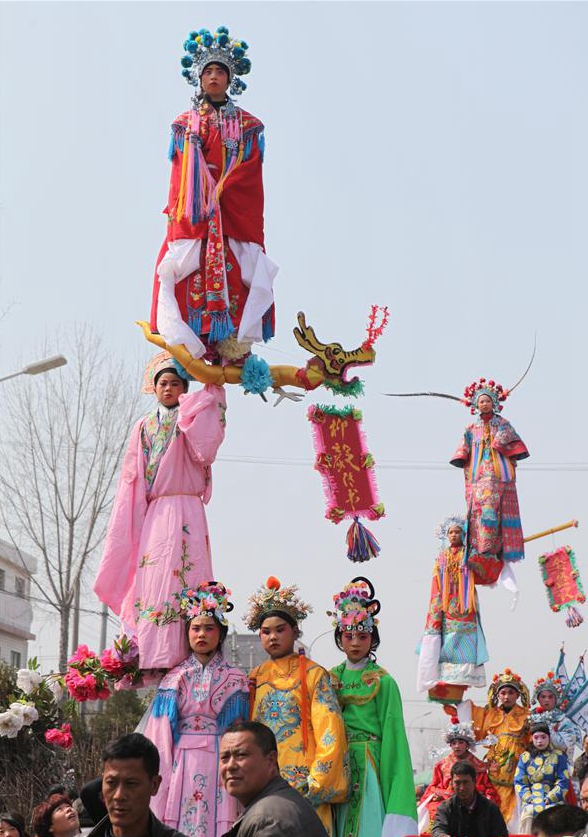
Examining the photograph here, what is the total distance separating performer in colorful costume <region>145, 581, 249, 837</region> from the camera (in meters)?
6.76

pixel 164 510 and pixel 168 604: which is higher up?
pixel 164 510

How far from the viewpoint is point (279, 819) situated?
3666 millimetres

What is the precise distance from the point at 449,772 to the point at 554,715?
3.94 ft

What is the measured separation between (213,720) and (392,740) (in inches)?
38.4

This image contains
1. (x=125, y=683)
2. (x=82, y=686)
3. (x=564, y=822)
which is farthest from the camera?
(x=125, y=683)

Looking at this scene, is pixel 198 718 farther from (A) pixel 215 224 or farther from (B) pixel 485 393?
(B) pixel 485 393

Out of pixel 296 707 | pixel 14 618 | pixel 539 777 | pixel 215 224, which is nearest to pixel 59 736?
pixel 296 707

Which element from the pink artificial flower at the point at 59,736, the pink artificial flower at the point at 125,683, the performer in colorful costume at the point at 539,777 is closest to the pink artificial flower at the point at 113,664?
the pink artificial flower at the point at 125,683

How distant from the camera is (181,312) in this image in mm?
7945

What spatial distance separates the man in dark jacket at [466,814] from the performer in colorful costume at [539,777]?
5.50 feet

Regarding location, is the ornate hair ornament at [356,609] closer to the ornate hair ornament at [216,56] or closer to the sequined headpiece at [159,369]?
the sequined headpiece at [159,369]

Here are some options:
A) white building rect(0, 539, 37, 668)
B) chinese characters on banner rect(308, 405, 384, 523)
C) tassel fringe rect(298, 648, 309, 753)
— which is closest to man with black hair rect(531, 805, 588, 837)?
tassel fringe rect(298, 648, 309, 753)

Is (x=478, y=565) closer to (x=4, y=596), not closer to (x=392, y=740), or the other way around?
(x=392, y=740)

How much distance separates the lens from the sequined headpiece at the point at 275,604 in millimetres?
7199
